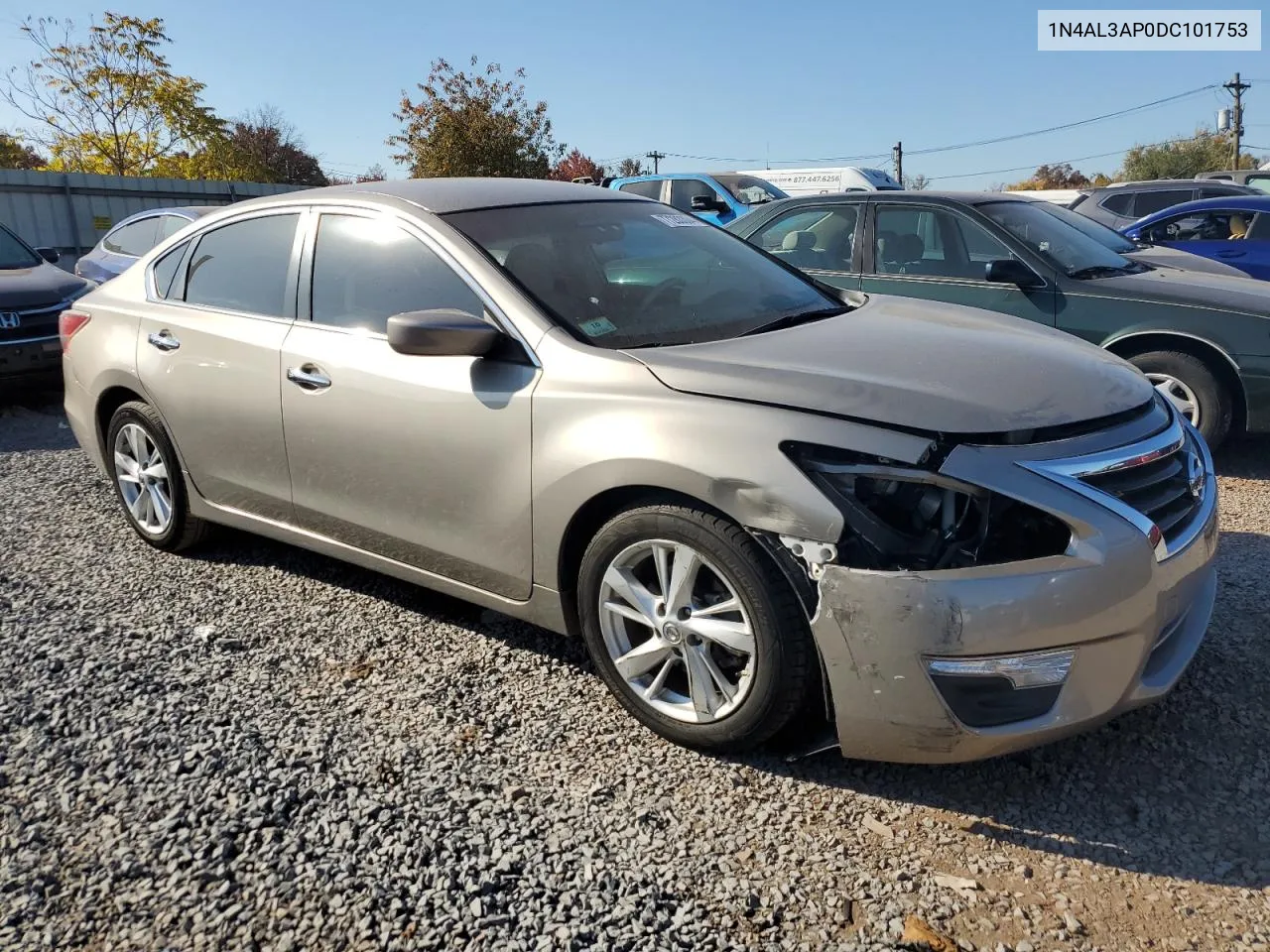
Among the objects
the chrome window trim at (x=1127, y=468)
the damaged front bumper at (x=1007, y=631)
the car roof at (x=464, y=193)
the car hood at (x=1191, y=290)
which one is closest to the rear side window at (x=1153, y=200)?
the car hood at (x=1191, y=290)

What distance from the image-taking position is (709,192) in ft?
55.6

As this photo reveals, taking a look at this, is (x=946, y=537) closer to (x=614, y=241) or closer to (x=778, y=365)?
(x=778, y=365)

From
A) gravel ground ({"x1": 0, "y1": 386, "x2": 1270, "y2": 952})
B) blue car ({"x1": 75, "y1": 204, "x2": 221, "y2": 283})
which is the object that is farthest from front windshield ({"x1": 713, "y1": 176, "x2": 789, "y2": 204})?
gravel ground ({"x1": 0, "y1": 386, "x2": 1270, "y2": 952})

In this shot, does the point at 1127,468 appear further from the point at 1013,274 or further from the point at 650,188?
the point at 650,188

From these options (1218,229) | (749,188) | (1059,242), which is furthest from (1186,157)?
(1059,242)

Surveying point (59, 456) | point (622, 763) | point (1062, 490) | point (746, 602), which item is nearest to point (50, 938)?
point (622, 763)

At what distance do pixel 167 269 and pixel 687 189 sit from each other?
13.6 m

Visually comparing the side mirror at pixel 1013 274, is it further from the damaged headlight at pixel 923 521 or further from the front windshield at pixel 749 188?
the front windshield at pixel 749 188

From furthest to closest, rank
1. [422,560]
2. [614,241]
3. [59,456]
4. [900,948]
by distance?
[59,456]
[614,241]
[422,560]
[900,948]

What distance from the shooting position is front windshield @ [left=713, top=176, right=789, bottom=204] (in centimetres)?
1720

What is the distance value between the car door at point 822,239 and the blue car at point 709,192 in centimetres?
936

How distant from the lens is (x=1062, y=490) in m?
2.48

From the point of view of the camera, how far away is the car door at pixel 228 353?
390 centimetres

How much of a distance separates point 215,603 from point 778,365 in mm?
2607
